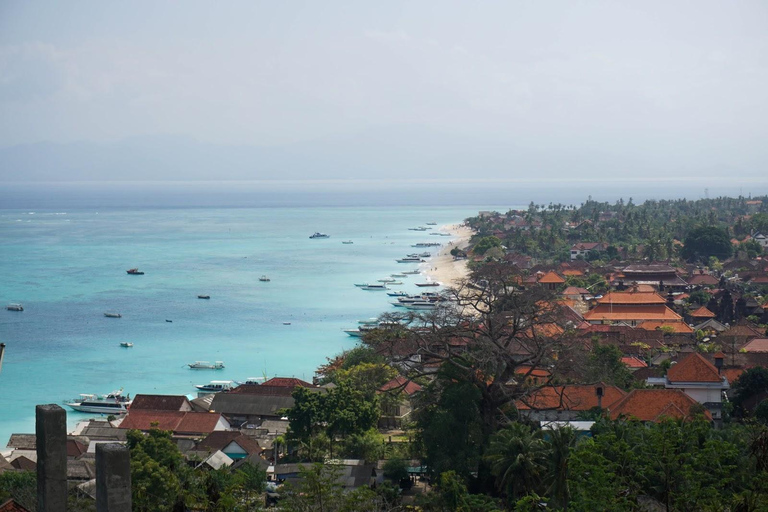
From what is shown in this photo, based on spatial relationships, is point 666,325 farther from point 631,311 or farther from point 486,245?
point 486,245

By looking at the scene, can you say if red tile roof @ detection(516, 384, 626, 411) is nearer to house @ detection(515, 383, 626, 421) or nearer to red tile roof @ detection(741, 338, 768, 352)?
house @ detection(515, 383, 626, 421)

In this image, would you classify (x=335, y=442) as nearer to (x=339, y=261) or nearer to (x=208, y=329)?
(x=208, y=329)

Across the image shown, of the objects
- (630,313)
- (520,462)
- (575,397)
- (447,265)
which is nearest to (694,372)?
(575,397)

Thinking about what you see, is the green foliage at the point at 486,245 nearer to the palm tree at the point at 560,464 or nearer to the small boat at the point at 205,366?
the small boat at the point at 205,366

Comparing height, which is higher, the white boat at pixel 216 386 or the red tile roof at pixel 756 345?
the red tile roof at pixel 756 345

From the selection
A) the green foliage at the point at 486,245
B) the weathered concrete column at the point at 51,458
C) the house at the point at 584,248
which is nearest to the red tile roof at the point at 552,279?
the house at the point at 584,248

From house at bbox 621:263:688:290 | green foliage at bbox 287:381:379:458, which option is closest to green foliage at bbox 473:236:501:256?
house at bbox 621:263:688:290
